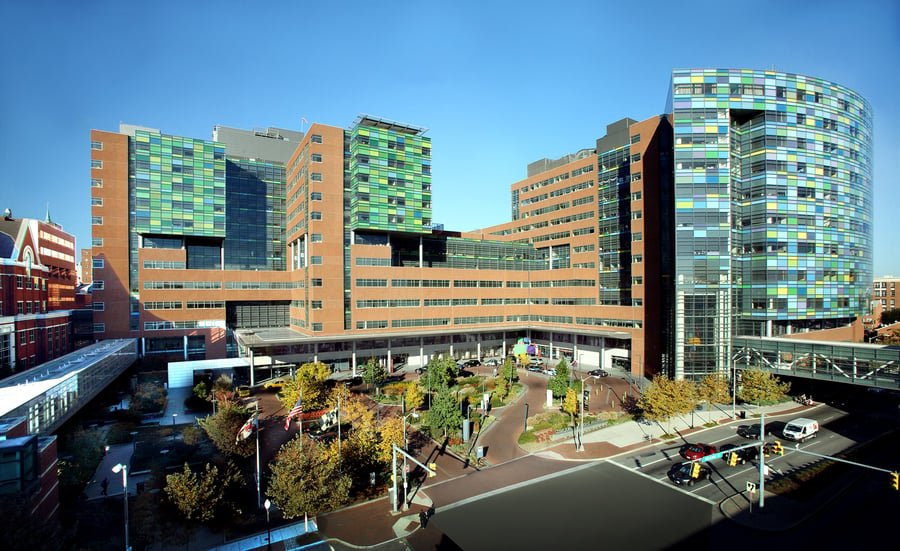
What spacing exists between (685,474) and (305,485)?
90.2 ft

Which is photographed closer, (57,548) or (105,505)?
(57,548)

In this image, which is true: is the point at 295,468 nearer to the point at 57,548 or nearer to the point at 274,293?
the point at 57,548

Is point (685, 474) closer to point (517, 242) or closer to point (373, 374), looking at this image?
point (373, 374)

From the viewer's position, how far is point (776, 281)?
2447 inches

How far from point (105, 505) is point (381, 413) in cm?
2690

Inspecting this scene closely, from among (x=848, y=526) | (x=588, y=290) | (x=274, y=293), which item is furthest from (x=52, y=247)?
(x=848, y=526)

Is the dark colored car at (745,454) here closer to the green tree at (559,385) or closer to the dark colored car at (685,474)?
the dark colored car at (685,474)

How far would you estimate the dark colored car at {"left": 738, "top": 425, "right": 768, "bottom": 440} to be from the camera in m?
44.2

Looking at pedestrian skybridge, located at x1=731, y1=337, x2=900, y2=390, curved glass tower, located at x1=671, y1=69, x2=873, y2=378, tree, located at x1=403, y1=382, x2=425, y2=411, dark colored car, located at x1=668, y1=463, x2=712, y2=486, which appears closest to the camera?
dark colored car, located at x1=668, y1=463, x2=712, y2=486

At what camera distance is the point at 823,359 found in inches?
2055

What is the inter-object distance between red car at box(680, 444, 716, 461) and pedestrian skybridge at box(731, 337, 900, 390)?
75.4 feet

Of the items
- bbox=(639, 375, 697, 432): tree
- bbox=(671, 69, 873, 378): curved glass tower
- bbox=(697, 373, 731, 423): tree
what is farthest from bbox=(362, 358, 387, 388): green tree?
bbox=(671, 69, 873, 378): curved glass tower

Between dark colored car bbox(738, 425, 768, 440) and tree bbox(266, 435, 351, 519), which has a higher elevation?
tree bbox(266, 435, 351, 519)

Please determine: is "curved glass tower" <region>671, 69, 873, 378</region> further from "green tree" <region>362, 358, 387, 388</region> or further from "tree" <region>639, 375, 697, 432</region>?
"green tree" <region>362, 358, 387, 388</region>
